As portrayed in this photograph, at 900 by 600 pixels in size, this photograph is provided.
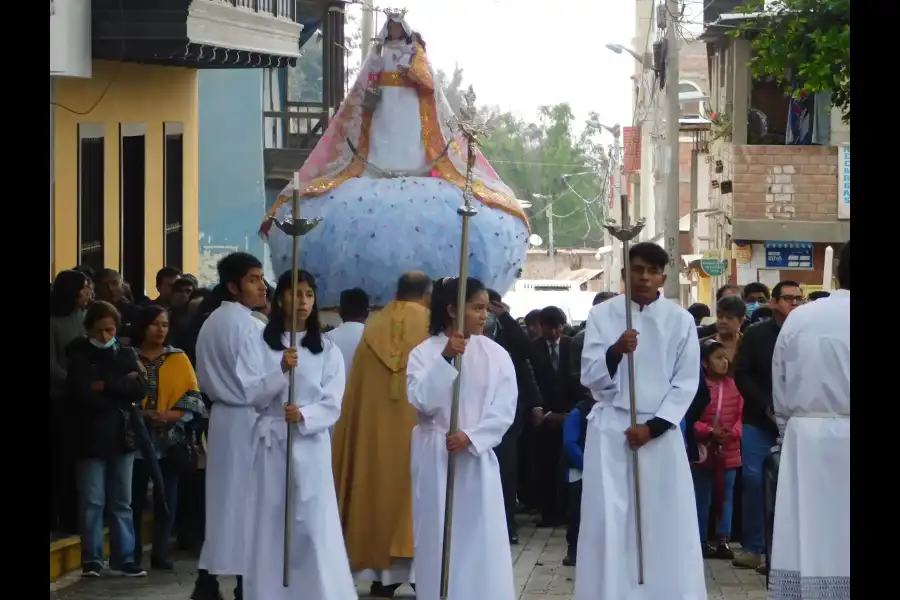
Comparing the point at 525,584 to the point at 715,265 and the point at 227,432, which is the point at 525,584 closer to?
the point at 227,432

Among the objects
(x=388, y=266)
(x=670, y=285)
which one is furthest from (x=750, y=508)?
(x=670, y=285)

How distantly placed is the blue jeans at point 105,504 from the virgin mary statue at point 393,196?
311cm

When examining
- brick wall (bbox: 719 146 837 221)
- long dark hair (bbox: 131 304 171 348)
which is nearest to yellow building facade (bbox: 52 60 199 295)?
long dark hair (bbox: 131 304 171 348)

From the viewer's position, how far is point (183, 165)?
22.0 metres

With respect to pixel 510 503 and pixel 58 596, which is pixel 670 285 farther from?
pixel 58 596

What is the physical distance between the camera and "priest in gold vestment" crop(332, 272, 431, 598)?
1148cm

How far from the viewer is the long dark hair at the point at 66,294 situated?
1212 cm

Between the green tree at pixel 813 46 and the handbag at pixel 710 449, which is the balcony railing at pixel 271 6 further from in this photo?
the handbag at pixel 710 449

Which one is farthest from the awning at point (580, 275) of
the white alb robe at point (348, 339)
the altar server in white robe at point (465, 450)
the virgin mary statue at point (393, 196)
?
the altar server in white robe at point (465, 450)

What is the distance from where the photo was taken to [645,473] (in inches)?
397

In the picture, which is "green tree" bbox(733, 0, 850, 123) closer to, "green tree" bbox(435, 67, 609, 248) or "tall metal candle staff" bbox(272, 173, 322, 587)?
"tall metal candle staff" bbox(272, 173, 322, 587)

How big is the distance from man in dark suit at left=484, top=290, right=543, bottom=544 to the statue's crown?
8.50 feet

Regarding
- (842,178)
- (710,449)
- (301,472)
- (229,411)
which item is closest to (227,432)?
(229,411)

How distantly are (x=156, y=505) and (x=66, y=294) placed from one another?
1.43 meters
